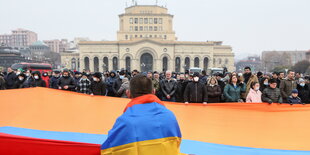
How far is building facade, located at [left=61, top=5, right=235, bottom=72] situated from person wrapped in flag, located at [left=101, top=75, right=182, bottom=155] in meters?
75.0

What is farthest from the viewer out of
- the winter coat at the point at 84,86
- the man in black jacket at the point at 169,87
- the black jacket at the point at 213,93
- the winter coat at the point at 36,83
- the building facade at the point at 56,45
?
the building facade at the point at 56,45

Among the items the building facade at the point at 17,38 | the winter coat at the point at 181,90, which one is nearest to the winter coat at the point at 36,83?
the winter coat at the point at 181,90

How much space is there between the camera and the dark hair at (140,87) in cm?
233

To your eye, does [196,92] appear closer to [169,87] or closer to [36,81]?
[169,87]

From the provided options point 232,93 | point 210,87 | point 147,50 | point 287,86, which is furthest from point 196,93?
point 147,50

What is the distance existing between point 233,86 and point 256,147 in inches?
157

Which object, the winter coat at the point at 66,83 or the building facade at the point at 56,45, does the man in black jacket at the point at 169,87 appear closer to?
the winter coat at the point at 66,83

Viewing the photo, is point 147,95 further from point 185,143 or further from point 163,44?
point 163,44

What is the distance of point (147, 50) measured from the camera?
78062 mm

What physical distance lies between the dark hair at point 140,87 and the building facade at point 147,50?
245ft

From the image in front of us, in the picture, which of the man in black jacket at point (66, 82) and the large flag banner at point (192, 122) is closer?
the large flag banner at point (192, 122)

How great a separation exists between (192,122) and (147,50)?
73214mm

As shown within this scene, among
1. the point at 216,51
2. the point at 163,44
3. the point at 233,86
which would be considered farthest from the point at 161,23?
the point at 233,86

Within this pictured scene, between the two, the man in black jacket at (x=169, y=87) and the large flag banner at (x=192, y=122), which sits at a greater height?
the man in black jacket at (x=169, y=87)
